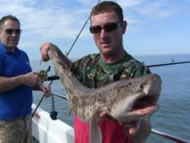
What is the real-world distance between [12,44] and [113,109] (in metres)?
2.95

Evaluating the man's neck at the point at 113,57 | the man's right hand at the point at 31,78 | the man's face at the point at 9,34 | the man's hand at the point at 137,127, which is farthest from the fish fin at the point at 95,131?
the man's face at the point at 9,34

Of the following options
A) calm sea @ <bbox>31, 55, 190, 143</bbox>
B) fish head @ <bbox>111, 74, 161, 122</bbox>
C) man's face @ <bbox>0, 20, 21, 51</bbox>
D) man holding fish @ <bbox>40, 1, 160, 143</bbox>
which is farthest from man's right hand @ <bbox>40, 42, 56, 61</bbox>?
calm sea @ <bbox>31, 55, 190, 143</bbox>

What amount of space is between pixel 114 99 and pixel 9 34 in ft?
9.63

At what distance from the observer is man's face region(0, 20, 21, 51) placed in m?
4.66

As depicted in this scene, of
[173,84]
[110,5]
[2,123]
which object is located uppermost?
[110,5]

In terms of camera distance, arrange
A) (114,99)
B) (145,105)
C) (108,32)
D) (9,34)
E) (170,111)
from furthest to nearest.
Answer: (170,111), (9,34), (108,32), (114,99), (145,105)

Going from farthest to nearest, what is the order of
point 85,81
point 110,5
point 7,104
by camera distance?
point 7,104
point 85,81
point 110,5

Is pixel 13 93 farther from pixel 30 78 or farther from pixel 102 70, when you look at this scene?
pixel 102 70

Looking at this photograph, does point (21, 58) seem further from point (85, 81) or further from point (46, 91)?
point (85, 81)

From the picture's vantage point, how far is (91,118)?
2.44 meters

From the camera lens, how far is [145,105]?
1.88 m

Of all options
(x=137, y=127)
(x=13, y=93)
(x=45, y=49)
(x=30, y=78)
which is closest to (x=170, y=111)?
(x=13, y=93)

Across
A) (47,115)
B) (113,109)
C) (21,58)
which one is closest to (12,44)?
(21,58)

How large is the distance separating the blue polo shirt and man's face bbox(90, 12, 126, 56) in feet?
7.23
